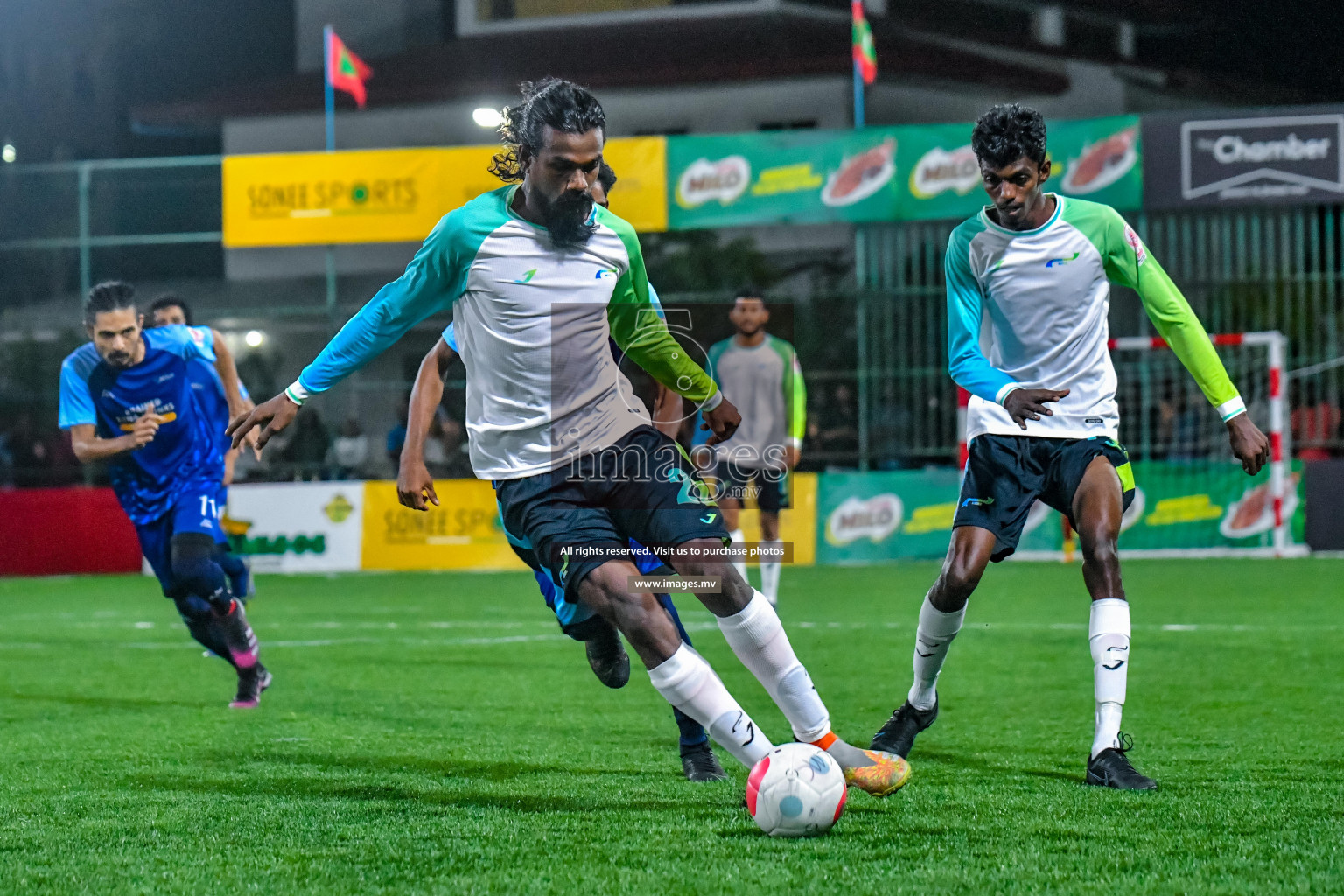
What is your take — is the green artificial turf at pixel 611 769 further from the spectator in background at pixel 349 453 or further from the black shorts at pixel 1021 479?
the spectator in background at pixel 349 453

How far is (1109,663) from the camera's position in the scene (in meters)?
4.96

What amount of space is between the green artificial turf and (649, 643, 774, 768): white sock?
0.73 feet

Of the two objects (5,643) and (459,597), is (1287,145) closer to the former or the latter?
(459,597)

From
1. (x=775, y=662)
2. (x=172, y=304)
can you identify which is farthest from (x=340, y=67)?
(x=775, y=662)

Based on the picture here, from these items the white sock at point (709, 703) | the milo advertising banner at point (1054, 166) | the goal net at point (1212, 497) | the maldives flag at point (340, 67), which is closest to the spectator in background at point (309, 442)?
the maldives flag at point (340, 67)

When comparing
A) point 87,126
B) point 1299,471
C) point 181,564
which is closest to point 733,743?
point 181,564

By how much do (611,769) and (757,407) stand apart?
6508mm

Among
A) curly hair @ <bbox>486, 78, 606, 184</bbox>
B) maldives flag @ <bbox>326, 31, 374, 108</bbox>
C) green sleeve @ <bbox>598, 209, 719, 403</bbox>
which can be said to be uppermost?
maldives flag @ <bbox>326, 31, 374, 108</bbox>

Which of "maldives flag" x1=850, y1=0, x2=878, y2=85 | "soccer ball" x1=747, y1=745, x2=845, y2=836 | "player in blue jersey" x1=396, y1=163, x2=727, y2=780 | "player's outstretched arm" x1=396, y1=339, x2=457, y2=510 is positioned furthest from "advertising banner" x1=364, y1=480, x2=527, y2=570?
"soccer ball" x1=747, y1=745, x2=845, y2=836

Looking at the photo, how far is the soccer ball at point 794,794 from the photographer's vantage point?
160 inches

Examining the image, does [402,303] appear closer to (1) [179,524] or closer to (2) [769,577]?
(1) [179,524]

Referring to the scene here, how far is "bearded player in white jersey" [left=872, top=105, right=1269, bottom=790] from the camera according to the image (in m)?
5.06

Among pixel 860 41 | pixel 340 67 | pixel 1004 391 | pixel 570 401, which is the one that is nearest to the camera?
pixel 570 401

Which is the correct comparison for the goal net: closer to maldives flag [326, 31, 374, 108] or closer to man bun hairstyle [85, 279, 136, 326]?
man bun hairstyle [85, 279, 136, 326]
